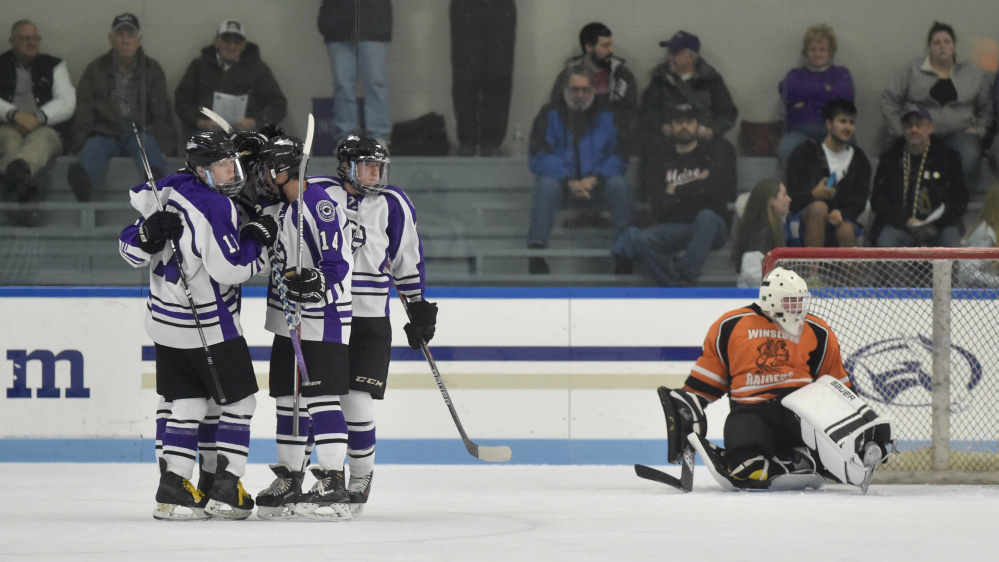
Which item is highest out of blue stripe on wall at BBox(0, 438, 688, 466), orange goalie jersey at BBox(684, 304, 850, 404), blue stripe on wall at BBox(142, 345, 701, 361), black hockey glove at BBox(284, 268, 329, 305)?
black hockey glove at BBox(284, 268, 329, 305)

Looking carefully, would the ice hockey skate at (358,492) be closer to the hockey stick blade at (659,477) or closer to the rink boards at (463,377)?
the hockey stick blade at (659,477)

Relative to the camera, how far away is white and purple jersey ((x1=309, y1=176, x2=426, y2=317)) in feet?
13.1

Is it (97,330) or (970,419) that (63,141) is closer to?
(97,330)

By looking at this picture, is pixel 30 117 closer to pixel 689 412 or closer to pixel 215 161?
pixel 215 161

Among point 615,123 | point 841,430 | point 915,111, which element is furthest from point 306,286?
point 915,111

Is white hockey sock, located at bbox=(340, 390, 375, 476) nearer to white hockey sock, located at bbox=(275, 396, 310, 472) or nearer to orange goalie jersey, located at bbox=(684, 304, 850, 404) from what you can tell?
white hockey sock, located at bbox=(275, 396, 310, 472)

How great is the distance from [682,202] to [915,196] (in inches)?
37.2

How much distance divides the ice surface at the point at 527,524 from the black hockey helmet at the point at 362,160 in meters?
0.94

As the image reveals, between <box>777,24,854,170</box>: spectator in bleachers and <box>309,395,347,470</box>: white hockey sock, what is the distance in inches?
101

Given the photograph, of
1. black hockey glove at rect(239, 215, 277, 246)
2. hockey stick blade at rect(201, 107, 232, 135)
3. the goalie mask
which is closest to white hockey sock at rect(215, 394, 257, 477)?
black hockey glove at rect(239, 215, 277, 246)

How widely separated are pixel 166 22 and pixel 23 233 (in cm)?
103

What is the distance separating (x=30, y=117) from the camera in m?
5.54

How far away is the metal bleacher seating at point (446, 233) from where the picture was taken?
545cm

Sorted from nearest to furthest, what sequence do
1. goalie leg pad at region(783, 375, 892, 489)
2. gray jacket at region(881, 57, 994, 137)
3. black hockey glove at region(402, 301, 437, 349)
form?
black hockey glove at region(402, 301, 437, 349) → goalie leg pad at region(783, 375, 892, 489) → gray jacket at region(881, 57, 994, 137)
